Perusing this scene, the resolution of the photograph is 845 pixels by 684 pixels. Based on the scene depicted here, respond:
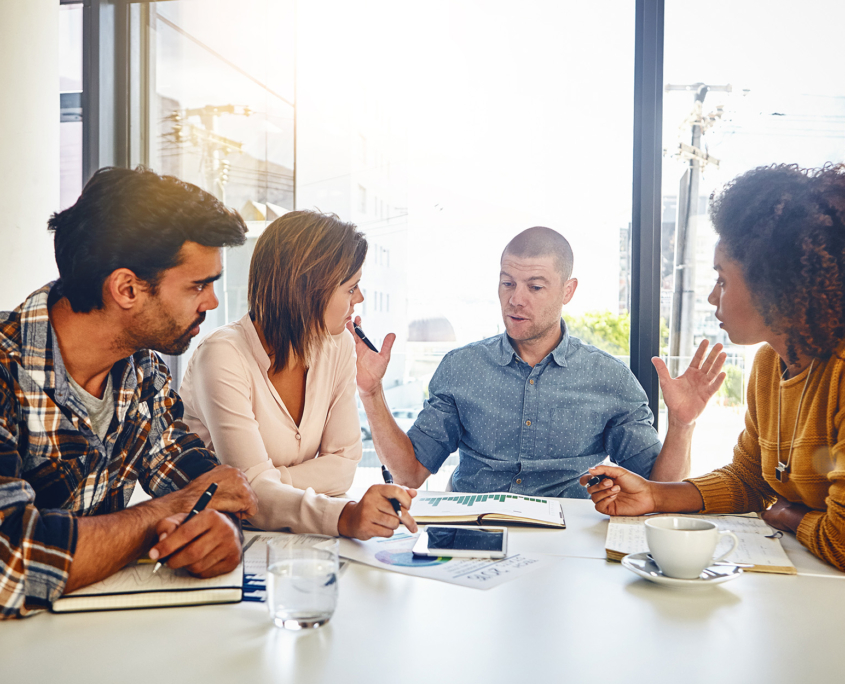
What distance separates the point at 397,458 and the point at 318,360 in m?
0.55

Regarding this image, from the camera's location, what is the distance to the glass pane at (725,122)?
2445 millimetres

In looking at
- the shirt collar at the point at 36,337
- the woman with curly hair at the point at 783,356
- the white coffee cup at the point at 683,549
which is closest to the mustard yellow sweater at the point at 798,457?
the woman with curly hair at the point at 783,356

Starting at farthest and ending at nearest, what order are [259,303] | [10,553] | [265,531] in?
[259,303]
[265,531]
[10,553]

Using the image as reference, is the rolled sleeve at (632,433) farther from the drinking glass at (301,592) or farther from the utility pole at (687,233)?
the drinking glass at (301,592)

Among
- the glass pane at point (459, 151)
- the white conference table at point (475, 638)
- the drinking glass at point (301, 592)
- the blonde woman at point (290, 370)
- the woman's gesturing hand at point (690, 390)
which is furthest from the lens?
the glass pane at point (459, 151)

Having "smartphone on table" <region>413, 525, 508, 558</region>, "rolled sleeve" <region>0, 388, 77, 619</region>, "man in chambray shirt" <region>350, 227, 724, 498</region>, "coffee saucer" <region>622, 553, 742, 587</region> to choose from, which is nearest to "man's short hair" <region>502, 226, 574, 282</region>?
"man in chambray shirt" <region>350, 227, 724, 498</region>

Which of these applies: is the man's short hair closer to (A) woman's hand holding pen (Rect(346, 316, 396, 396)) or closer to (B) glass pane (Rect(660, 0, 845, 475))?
(B) glass pane (Rect(660, 0, 845, 475))

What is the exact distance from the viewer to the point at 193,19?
3092 millimetres

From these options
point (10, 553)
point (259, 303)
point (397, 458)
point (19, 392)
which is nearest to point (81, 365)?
point (19, 392)

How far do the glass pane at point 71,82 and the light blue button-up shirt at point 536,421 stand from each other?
6.58 ft

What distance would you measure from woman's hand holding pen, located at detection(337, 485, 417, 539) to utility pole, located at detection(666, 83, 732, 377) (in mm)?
1649

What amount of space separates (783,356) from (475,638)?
39.0 inches

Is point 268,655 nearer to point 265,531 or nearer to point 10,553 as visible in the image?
point 10,553

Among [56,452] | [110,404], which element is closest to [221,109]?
[110,404]
